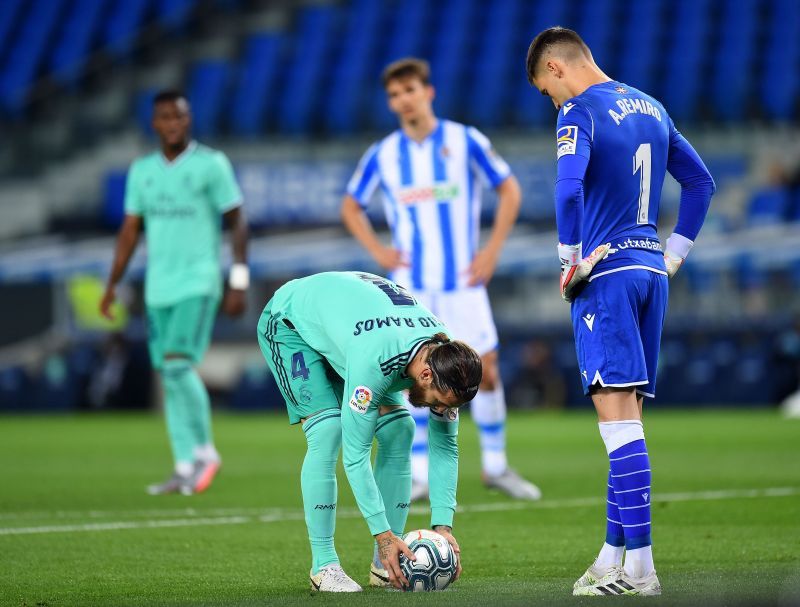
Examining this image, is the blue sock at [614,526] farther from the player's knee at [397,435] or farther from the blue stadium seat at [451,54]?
the blue stadium seat at [451,54]

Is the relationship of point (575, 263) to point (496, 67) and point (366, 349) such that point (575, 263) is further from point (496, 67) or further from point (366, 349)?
point (496, 67)

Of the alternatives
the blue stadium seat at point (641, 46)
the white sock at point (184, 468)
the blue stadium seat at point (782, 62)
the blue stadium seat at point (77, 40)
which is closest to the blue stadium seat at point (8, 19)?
the blue stadium seat at point (77, 40)

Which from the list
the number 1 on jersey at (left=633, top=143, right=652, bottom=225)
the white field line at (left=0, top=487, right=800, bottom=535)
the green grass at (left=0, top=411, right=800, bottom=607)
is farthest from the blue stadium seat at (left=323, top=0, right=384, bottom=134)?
the number 1 on jersey at (left=633, top=143, right=652, bottom=225)

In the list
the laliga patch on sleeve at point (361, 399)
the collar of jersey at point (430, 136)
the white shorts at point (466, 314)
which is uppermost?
the collar of jersey at point (430, 136)

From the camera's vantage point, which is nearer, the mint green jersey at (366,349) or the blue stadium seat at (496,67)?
the mint green jersey at (366,349)

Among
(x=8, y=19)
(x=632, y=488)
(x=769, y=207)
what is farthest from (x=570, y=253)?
(x=8, y=19)

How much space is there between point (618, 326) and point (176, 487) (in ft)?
15.0

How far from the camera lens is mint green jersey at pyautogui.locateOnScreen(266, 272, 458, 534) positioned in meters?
4.95

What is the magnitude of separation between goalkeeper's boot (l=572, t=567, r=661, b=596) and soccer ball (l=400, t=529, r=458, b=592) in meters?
0.48

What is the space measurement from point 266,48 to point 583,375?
22.8 meters

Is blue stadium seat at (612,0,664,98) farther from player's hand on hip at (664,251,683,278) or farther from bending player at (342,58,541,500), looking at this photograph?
player's hand on hip at (664,251,683,278)

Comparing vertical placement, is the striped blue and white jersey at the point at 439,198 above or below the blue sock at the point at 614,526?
above

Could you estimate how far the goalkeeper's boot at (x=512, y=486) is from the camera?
340 inches

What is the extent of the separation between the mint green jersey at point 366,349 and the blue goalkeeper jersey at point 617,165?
2.27 ft
